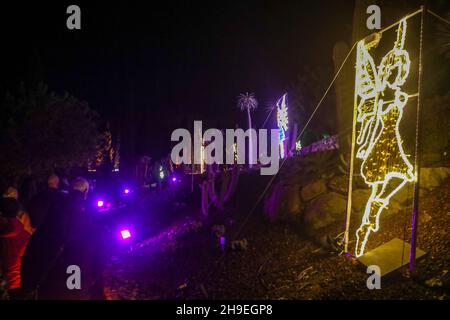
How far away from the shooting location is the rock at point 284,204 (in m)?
7.33

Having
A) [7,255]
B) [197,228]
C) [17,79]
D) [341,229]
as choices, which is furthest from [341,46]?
[17,79]

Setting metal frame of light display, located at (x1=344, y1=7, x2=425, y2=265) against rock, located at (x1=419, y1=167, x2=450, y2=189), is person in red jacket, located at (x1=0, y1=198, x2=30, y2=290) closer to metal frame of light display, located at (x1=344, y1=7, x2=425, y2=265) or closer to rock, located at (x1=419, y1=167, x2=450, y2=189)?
metal frame of light display, located at (x1=344, y1=7, x2=425, y2=265)

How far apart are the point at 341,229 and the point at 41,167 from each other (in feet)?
53.1

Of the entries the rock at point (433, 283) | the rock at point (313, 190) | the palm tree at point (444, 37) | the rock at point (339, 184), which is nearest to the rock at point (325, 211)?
the rock at point (339, 184)

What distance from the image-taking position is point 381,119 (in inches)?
185

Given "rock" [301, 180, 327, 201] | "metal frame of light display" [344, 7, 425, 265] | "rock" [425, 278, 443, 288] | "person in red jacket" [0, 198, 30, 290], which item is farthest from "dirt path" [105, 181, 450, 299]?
"person in red jacket" [0, 198, 30, 290]

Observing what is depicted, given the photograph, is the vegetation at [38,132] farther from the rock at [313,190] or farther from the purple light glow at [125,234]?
the rock at [313,190]

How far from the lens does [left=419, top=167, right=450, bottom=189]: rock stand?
5941 mm

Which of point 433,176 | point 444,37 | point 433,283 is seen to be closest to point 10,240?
point 433,283

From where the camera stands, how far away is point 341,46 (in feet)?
26.1

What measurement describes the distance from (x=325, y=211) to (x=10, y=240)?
566 cm

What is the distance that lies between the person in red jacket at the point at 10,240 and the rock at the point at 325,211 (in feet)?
17.0

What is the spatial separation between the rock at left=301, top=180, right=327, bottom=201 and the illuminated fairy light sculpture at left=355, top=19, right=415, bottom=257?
210cm
